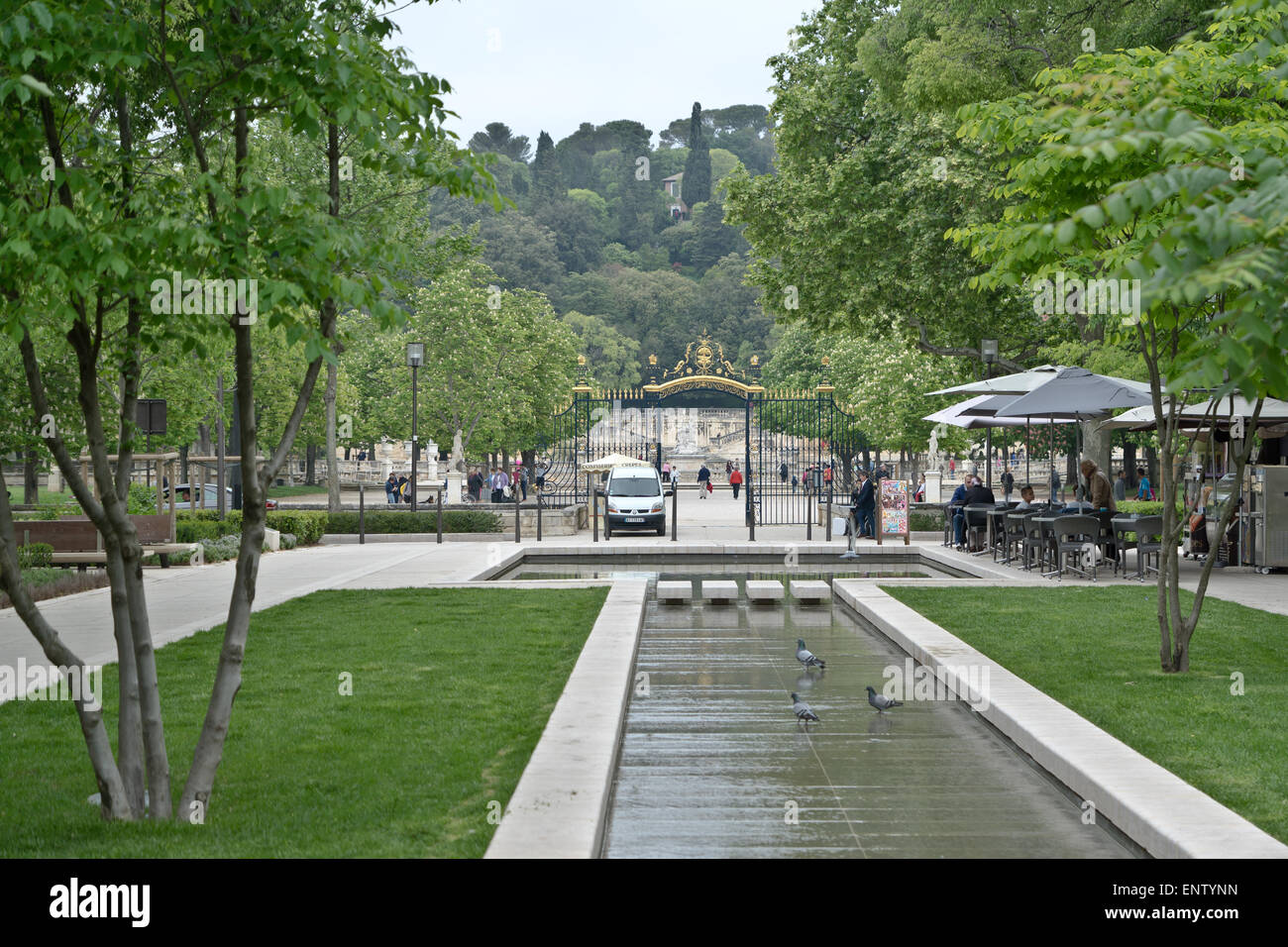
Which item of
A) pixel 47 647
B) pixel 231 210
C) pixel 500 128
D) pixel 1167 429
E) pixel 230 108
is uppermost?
pixel 500 128

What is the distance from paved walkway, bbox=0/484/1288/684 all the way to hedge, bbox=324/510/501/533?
1.49m

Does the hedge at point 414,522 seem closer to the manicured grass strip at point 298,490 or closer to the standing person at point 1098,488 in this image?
the standing person at point 1098,488

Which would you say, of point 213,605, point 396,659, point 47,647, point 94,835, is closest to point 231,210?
point 47,647

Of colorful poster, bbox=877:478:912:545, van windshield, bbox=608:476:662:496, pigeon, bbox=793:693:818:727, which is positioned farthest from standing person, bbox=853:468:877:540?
pigeon, bbox=793:693:818:727

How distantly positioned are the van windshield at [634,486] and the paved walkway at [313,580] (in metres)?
1.87

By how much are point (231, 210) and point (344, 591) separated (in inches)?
444

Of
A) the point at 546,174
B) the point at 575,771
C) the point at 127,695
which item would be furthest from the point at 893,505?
the point at 546,174

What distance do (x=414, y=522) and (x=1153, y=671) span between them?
22.2 metres

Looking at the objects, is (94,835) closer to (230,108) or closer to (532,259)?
(230,108)

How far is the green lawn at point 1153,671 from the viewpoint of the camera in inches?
271

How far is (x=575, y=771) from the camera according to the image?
21.9 ft

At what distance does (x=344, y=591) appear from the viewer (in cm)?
1627

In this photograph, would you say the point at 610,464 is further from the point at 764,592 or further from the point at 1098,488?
the point at 764,592

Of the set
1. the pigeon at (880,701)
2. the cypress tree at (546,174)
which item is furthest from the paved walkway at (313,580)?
the cypress tree at (546,174)
